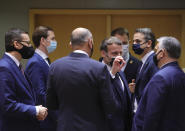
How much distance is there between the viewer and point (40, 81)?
2.85 metres

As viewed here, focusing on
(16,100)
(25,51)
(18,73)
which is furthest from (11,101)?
(25,51)

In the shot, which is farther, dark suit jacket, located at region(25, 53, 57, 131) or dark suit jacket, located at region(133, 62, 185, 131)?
→ dark suit jacket, located at region(25, 53, 57, 131)

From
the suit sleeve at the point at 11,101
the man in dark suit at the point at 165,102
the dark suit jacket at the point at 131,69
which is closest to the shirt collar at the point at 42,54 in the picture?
→ the dark suit jacket at the point at 131,69

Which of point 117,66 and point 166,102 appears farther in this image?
point 117,66

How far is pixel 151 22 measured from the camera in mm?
5637

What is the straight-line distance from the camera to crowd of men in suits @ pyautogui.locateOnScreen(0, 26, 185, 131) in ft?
6.89

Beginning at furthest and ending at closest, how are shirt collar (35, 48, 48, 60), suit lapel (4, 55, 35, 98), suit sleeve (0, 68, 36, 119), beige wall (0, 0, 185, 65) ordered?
beige wall (0, 0, 185, 65), shirt collar (35, 48, 48, 60), suit lapel (4, 55, 35, 98), suit sleeve (0, 68, 36, 119)

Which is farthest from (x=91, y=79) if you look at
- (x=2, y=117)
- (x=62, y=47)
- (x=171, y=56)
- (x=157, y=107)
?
(x=62, y=47)

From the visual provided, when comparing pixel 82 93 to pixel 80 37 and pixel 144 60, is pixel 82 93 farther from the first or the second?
pixel 144 60

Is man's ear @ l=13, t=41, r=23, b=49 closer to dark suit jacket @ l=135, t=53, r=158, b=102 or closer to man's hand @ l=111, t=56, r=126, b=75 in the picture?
man's hand @ l=111, t=56, r=126, b=75

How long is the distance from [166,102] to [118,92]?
48 centimetres

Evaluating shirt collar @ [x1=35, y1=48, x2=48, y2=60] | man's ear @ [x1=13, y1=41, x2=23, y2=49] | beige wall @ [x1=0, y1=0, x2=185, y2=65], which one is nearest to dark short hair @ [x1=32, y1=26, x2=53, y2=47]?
shirt collar @ [x1=35, y1=48, x2=48, y2=60]

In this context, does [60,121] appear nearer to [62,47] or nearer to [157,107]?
[157,107]

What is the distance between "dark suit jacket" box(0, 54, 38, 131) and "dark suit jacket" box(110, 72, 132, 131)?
70 centimetres
